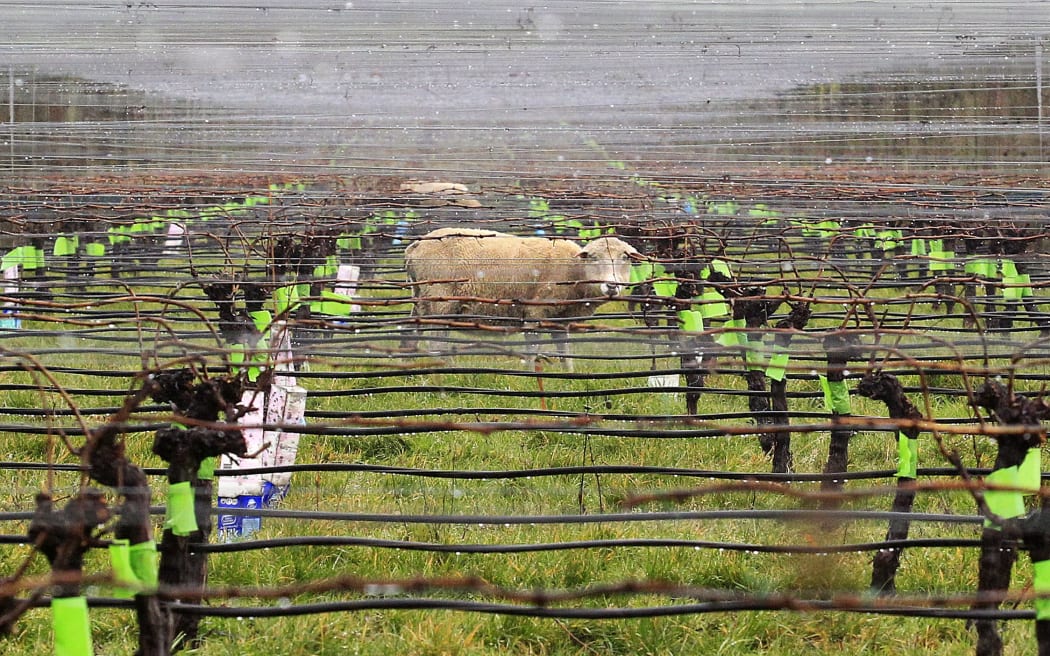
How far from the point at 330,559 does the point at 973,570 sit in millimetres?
2436

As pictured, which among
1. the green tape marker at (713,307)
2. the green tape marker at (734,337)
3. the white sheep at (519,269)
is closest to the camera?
the green tape marker at (734,337)

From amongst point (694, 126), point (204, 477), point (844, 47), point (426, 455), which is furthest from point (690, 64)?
point (204, 477)

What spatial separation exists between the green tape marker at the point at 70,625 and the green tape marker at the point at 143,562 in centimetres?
14

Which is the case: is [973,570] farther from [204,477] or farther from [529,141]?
[529,141]

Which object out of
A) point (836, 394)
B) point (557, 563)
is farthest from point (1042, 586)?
point (557, 563)

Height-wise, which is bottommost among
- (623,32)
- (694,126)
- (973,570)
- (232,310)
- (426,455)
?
(973,570)

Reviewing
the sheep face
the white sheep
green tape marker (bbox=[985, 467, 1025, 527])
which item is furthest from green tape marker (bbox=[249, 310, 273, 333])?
the sheep face

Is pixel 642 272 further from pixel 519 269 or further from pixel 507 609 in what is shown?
pixel 507 609

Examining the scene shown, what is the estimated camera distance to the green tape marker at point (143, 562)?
205 centimetres

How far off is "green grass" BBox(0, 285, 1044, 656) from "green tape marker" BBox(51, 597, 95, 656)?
1.04 metres

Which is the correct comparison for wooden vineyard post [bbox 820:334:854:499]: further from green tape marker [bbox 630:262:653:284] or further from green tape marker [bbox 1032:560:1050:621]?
green tape marker [bbox 630:262:653:284]

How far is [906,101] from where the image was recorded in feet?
32.1

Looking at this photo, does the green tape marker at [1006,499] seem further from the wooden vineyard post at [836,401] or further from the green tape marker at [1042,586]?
the wooden vineyard post at [836,401]

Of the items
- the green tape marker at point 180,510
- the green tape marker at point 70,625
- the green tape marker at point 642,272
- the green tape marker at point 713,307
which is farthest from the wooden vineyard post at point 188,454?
the green tape marker at point 642,272
